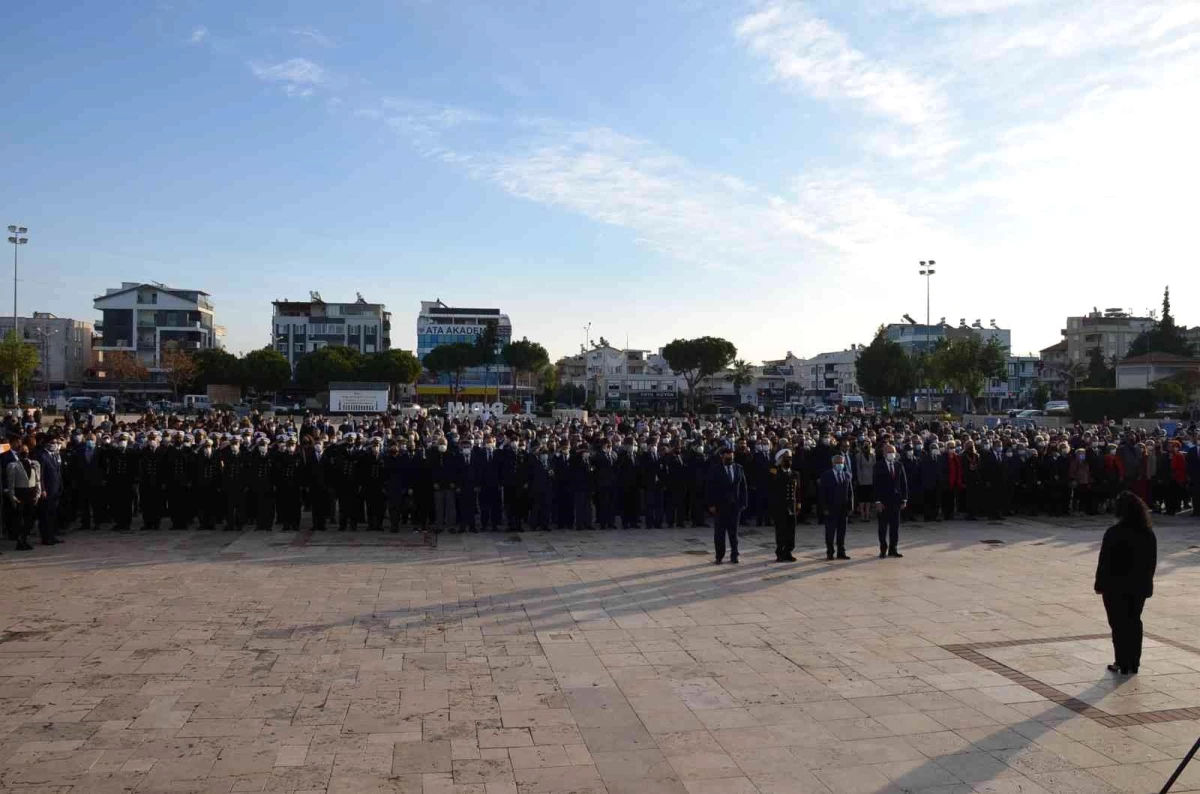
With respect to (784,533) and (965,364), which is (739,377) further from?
(784,533)

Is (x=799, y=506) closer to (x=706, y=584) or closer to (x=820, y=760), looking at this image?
(x=706, y=584)

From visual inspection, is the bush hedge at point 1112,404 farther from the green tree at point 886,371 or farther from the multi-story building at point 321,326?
the multi-story building at point 321,326

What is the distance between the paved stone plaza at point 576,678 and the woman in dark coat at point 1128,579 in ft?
0.87

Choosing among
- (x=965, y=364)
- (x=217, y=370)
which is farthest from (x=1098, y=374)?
(x=217, y=370)

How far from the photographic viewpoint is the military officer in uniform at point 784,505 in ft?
41.3

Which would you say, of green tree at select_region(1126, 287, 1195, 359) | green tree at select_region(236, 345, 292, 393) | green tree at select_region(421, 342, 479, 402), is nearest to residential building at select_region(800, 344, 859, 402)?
green tree at select_region(1126, 287, 1195, 359)

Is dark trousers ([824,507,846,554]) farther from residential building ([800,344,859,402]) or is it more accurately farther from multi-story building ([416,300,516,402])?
residential building ([800,344,859,402])

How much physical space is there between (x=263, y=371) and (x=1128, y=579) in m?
70.0

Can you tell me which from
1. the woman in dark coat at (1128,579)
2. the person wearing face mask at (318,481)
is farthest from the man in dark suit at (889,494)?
the person wearing face mask at (318,481)

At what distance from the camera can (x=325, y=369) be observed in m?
71.1

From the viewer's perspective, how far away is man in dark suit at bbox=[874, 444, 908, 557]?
13.0 metres

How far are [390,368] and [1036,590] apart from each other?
6352 centimetres

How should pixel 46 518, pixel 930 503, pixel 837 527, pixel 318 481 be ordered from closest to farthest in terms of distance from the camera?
pixel 837 527, pixel 46 518, pixel 318 481, pixel 930 503

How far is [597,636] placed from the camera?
867cm
